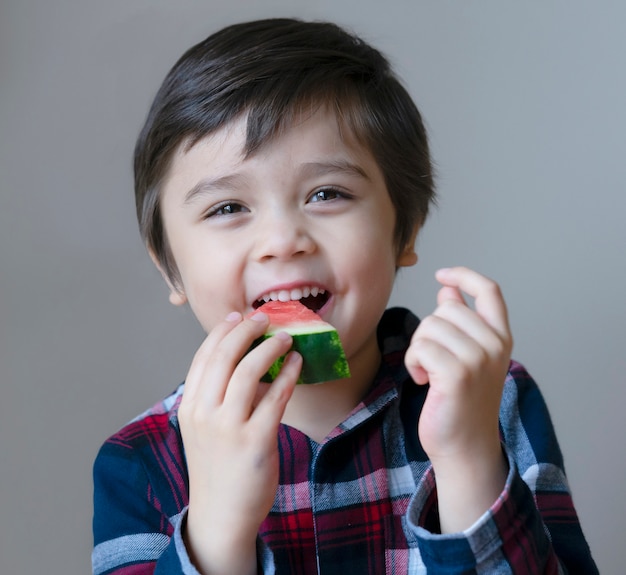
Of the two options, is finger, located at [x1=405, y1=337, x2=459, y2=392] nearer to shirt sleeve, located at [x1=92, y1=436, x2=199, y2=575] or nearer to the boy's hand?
the boy's hand

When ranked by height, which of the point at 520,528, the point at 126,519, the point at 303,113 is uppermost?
the point at 303,113

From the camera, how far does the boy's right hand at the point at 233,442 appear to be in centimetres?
116

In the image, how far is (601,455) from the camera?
6.77ft

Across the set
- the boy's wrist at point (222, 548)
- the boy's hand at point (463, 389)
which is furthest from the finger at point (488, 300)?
the boy's wrist at point (222, 548)

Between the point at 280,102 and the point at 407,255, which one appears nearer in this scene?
the point at 280,102

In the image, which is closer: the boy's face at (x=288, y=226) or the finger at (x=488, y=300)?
the finger at (x=488, y=300)

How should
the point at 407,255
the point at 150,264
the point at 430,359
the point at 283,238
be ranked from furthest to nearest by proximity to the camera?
the point at 150,264 → the point at 407,255 → the point at 283,238 → the point at 430,359

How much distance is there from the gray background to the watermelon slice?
0.76 metres

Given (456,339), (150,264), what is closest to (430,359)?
(456,339)

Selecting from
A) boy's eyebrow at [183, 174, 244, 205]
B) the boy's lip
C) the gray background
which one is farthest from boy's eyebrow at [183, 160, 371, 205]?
the gray background

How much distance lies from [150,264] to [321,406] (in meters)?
0.64

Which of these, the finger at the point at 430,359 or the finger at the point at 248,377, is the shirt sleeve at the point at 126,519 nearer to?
the finger at the point at 248,377

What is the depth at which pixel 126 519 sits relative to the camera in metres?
1.38

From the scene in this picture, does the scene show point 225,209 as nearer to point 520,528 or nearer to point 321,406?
point 321,406
